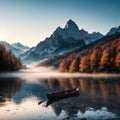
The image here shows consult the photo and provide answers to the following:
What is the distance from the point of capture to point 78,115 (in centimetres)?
4784

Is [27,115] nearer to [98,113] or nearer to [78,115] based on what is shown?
[78,115]

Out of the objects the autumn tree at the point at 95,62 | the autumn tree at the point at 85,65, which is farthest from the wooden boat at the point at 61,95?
the autumn tree at the point at 85,65

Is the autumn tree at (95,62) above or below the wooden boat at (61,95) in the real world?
above

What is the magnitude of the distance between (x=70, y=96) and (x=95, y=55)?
102489 mm

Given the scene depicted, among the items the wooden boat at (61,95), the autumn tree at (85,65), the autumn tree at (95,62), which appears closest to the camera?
the wooden boat at (61,95)

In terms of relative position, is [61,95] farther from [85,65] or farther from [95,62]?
[85,65]

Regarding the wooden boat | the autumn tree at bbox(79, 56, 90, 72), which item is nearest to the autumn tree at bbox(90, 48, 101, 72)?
the autumn tree at bbox(79, 56, 90, 72)

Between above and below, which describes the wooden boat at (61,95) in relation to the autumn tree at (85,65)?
below

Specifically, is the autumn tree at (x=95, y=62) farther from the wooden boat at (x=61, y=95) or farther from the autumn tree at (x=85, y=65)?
the wooden boat at (x=61, y=95)

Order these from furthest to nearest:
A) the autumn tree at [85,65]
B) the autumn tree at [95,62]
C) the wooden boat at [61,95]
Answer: the autumn tree at [85,65] < the autumn tree at [95,62] < the wooden boat at [61,95]

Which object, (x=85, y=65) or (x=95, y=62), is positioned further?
(x=85, y=65)

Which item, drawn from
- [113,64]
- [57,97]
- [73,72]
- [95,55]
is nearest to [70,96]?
[57,97]

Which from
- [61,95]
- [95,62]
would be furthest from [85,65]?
[61,95]

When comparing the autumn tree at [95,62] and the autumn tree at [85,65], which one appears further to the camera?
the autumn tree at [85,65]
